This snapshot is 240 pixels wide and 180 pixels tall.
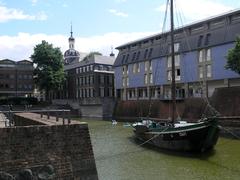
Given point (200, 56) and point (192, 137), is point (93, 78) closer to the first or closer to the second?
point (200, 56)

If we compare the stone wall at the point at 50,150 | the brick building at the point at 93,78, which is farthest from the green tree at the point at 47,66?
the stone wall at the point at 50,150

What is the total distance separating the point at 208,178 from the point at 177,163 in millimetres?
5219

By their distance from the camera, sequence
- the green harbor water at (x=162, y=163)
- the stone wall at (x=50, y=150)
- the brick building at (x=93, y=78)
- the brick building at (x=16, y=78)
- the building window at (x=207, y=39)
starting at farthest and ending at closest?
the brick building at (x=16, y=78)
the brick building at (x=93, y=78)
the building window at (x=207, y=39)
the green harbor water at (x=162, y=163)
the stone wall at (x=50, y=150)

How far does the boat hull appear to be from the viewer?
3095 cm

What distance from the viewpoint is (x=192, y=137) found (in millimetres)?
31422

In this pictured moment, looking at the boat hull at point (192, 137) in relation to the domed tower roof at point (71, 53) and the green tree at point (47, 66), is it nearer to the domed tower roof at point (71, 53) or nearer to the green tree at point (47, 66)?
the green tree at point (47, 66)

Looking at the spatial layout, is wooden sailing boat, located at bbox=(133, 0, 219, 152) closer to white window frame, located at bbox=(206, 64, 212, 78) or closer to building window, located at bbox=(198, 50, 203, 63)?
white window frame, located at bbox=(206, 64, 212, 78)

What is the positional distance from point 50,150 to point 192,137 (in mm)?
17845

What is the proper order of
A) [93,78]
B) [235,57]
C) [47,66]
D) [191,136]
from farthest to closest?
[93,78]
[47,66]
[235,57]
[191,136]

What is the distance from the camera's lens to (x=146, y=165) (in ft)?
88.7

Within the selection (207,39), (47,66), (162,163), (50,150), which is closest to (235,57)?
(207,39)

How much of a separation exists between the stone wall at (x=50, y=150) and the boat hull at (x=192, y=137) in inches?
635

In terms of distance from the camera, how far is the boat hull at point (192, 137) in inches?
1219

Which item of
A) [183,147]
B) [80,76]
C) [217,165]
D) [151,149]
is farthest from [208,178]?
[80,76]
